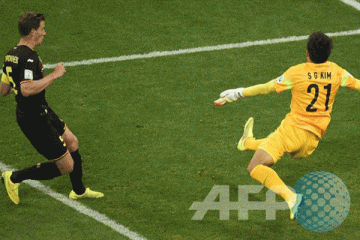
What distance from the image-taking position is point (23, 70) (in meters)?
6.15

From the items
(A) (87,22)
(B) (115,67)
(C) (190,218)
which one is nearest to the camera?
(C) (190,218)

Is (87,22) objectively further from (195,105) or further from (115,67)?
(195,105)

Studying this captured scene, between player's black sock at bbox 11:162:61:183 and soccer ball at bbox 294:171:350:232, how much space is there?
2525 mm

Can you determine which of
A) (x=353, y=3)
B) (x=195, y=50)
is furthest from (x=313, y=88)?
(x=353, y=3)

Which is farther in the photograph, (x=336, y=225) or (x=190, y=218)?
(x=190, y=218)

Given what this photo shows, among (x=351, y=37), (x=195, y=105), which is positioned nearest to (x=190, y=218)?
(x=195, y=105)

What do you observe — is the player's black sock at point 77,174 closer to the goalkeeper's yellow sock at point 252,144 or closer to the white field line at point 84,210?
the white field line at point 84,210

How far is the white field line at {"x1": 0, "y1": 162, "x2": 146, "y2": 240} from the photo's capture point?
649cm

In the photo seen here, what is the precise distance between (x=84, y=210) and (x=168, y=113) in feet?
7.59

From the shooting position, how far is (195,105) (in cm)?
894

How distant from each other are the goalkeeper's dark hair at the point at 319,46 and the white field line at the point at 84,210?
8.08 feet

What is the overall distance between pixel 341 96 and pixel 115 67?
135 inches

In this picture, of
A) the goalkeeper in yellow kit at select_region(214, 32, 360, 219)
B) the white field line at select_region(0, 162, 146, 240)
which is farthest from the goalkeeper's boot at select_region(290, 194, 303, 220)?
the white field line at select_region(0, 162, 146, 240)

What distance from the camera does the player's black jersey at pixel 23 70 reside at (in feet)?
20.2
